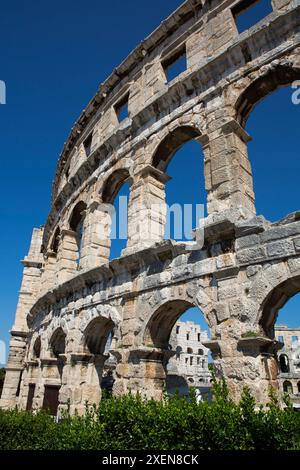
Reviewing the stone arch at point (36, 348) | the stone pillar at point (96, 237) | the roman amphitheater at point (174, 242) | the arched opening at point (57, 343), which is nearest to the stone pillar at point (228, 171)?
the roman amphitheater at point (174, 242)

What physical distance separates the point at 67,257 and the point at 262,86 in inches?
315

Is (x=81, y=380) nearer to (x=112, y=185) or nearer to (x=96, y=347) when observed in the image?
(x=96, y=347)

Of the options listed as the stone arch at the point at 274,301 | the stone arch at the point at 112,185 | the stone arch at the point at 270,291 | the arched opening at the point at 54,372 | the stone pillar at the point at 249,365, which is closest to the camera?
the stone pillar at the point at 249,365

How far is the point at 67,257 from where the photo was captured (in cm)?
1192

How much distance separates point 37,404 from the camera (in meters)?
10.8

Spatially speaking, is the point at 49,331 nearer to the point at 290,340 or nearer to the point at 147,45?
the point at 147,45

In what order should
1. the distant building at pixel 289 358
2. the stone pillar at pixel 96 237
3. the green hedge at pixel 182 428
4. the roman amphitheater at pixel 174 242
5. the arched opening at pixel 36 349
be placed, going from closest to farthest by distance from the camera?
the green hedge at pixel 182 428 < the roman amphitheater at pixel 174 242 < the stone pillar at pixel 96 237 < the arched opening at pixel 36 349 < the distant building at pixel 289 358

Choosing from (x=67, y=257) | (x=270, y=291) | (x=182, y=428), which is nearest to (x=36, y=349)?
(x=67, y=257)

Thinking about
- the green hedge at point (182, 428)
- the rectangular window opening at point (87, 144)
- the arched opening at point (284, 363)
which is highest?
the rectangular window opening at point (87, 144)

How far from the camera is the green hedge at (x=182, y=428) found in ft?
11.2

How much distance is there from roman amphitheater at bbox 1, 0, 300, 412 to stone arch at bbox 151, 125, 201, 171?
3 cm

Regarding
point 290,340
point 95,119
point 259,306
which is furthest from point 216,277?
point 290,340

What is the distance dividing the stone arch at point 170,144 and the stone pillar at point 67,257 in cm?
480

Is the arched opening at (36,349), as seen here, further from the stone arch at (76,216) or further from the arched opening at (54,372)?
the stone arch at (76,216)
